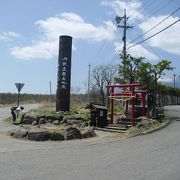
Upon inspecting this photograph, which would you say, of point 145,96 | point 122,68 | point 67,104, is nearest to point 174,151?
point 145,96

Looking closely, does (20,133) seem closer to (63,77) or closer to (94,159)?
(94,159)

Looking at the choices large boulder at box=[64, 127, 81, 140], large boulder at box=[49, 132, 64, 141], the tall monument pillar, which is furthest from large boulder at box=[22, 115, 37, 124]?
large boulder at box=[49, 132, 64, 141]

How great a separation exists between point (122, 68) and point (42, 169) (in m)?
25.2

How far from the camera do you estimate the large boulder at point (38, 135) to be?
1841 cm

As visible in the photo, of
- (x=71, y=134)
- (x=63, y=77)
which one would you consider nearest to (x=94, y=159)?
(x=71, y=134)

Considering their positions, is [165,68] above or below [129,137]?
above

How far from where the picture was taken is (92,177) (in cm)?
1027

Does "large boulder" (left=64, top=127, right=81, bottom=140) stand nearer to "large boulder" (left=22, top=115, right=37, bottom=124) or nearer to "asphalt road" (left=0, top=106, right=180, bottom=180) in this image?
"asphalt road" (left=0, top=106, right=180, bottom=180)

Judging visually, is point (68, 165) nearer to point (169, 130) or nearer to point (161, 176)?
point (161, 176)

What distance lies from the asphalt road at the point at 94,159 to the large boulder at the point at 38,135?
58 centimetres

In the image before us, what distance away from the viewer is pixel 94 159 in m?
13.1

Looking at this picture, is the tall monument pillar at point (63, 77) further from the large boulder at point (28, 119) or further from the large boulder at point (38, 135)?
the large boulder at point (38, 135)

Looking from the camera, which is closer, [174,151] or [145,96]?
[174,151]

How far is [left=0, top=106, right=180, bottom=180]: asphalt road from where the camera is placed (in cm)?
1056
